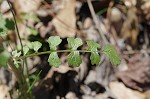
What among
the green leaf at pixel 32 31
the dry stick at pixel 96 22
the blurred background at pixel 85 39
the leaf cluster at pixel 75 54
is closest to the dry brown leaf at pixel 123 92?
the blurred background at pixel 85 39


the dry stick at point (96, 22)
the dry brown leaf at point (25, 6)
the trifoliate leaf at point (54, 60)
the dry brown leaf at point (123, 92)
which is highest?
the dry brown leaf at point (25, 6)

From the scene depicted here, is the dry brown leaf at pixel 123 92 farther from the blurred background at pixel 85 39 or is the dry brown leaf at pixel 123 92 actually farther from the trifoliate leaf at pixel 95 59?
the trifoliate leaf at pixel 95 59

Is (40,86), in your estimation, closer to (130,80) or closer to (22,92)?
(22,92)

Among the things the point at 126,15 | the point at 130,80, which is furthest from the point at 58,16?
the point at 130,80

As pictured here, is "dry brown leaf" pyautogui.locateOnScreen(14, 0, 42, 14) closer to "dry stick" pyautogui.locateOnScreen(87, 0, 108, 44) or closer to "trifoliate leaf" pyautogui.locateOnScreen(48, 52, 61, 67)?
"dry stick" pyautogui.locateOnScreen(87, 0, 108, 44)

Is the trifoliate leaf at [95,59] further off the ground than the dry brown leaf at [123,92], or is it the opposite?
the trifoliate leaf at [95,59]

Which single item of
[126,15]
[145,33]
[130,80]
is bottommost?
[130,80]

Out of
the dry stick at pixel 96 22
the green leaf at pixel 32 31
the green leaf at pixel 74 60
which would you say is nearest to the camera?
the green leaf at pixel 74 60

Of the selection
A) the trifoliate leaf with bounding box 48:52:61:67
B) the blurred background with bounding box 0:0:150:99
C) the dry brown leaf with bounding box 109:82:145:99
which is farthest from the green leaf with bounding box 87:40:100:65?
the dry brown leaf with bounding box 109:82:145:99

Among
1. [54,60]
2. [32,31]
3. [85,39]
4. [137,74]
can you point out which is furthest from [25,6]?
[54,60]
